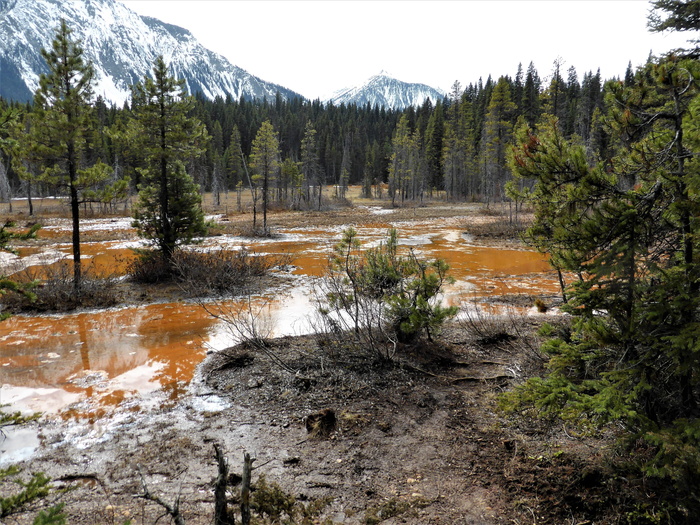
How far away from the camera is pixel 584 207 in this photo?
363 centimetres

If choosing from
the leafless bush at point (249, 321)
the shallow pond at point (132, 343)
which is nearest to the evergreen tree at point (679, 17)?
the shallow pond at point (132, 343)

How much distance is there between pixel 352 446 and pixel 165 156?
46.1 feet

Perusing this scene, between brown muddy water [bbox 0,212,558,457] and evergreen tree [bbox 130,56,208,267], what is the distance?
13.0 ft

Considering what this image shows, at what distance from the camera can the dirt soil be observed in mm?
3887

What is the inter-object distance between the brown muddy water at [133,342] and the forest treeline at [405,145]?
856 inches

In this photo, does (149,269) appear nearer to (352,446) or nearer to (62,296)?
(62,296)

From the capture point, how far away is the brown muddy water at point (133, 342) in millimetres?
7172

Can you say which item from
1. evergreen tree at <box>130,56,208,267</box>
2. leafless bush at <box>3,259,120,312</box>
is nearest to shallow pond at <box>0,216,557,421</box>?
leafless bush at <box>3,259,120,312</box>

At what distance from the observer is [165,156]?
51.0ft

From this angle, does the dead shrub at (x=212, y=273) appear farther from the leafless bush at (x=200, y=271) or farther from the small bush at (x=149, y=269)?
the small bush at (x=149, y=269)

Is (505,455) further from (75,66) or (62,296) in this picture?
(75,66)

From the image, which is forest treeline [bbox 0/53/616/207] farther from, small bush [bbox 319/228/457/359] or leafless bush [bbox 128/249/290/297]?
small bush [bbox 319/228/457/359]

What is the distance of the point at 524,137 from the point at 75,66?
1369 centimetres

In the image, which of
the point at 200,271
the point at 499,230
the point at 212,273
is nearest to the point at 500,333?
the point at 212,273
